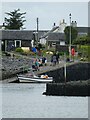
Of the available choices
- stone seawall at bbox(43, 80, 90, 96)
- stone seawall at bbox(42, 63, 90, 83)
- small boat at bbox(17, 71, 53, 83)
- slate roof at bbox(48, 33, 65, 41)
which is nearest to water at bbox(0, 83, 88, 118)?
stone seawall at bbox(43, 80, 90, 96)

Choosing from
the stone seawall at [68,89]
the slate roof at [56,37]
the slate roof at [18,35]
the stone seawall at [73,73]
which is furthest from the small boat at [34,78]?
the slate roof at [56,37]

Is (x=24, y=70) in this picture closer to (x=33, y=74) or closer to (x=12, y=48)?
(x=33, y=74)

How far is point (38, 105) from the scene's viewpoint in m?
45.4

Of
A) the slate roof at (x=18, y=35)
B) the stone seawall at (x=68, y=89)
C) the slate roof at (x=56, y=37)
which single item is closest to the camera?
the stone seawall at (x=68, y=89)

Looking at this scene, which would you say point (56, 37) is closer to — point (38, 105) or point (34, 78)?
point (34, 78)

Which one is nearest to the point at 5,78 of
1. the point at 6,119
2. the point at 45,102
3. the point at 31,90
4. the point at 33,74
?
the point at 33,74

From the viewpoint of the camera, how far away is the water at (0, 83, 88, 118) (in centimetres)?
3996

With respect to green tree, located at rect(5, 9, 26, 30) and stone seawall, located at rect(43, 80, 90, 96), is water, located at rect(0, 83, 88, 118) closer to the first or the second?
stone seawall, located at rect(43, 80, 90, 96)

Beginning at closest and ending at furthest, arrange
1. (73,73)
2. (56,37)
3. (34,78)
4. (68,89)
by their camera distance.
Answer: (68,89) < (34,78) < (73,73) < (56,37)

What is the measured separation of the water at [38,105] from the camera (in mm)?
39963

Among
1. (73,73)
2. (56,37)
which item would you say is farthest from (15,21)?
(73,73)

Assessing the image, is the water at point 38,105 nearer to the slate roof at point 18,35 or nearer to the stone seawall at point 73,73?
the stone seawall at point 73,73

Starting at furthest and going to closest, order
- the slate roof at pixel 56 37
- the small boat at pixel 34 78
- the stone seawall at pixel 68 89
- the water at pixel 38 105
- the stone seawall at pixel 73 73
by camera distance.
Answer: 1. the slate roof at pixel 56 37
2. the stone seawall at pixel 73 73
3. the small boat at pixel 34 78
4. the stone seawall at pixel 68 89
5. the water at pixel 38 105

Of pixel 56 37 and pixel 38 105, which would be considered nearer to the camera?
pixel 38 105
